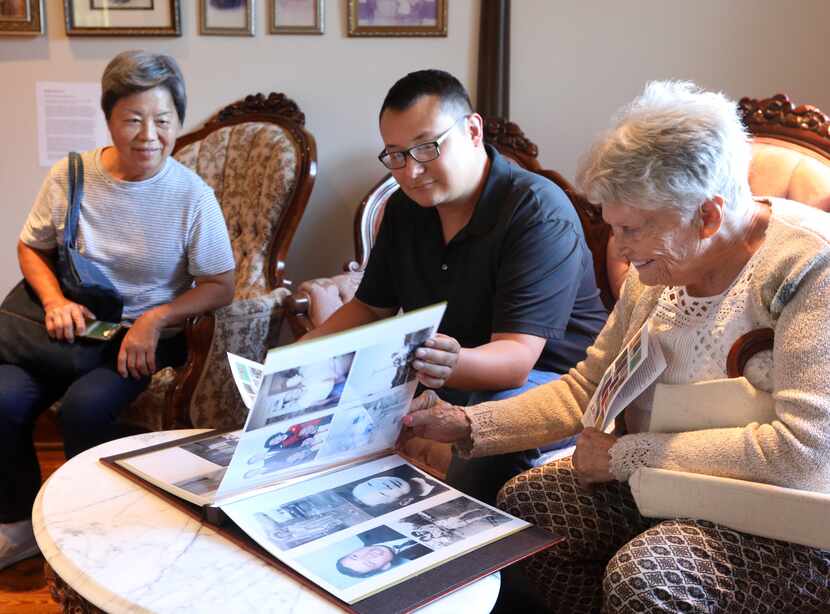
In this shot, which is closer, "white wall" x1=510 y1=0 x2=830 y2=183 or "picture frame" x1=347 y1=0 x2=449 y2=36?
"white wall" x1=510 y1=0 x2=830 y2=183

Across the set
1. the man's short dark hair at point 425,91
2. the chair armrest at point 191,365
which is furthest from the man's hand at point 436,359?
the chair armrest at point 191,365

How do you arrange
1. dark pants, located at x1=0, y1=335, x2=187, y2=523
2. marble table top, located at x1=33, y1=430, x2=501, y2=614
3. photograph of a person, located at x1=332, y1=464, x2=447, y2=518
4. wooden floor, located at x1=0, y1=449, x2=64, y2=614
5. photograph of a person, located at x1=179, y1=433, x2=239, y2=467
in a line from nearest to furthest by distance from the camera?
marble table top, located at x1=33, y1=430, x2=501, y2=614 < photograph of a person, located at x1=332, y1=464, x2=447, y2=518 < photograph of a person, located at x1=179, y1=433, x2=239, y2=467 < wooden floor, located at x1=0, y1=449, x2=64, y2=614 < dark pants, located at x1=0, y1=335, x2=187, y2=523

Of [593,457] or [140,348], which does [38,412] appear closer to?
[140,348]

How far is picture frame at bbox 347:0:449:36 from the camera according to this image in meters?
2.67

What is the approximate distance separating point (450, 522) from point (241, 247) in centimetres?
169

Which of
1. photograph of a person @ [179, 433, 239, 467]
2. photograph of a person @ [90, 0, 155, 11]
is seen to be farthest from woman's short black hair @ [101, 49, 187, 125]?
photograph of a person @ [179, 433, 239, 467]

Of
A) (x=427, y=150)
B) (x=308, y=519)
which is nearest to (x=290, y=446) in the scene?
(x=308, y=519)

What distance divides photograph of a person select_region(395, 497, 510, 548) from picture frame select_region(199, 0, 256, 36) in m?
2.04

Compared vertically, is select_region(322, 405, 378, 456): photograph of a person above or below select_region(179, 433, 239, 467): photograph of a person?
above

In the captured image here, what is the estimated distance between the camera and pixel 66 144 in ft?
9.61

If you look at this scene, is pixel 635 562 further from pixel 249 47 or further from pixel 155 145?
pixel 249 47

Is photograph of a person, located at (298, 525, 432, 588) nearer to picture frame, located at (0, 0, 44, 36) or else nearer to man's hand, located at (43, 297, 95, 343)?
man's hand, located at (43, 297, 95, 343)

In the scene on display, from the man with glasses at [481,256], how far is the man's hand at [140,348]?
1.53 ft

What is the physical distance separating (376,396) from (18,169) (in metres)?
2.24
